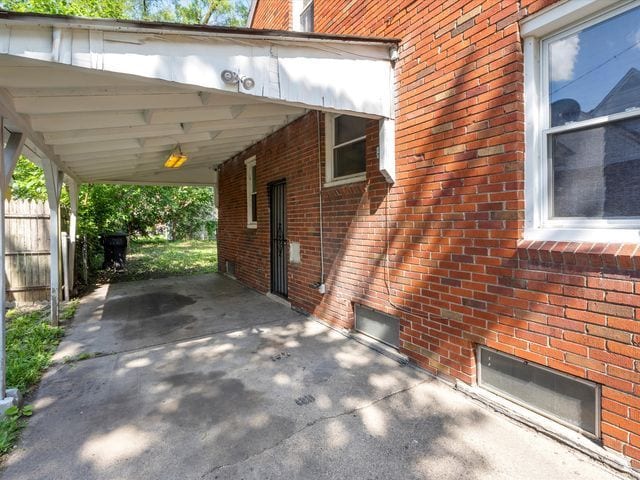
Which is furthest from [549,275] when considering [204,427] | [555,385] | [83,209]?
[83,209]

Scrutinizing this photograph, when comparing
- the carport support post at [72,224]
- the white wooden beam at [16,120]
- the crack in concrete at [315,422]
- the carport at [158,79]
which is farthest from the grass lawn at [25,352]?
the white wooden beam at [16,120]

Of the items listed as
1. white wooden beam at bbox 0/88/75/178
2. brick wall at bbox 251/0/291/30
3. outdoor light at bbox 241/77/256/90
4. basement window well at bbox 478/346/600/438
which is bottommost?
basement window well at bbox 478/346/600/438

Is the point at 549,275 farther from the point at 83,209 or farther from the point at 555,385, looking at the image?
the point at 83,209

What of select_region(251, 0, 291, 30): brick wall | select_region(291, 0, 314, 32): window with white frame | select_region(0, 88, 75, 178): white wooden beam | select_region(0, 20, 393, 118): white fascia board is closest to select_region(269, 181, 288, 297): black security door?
select_region(291, 0, 314, 32): window with white frame

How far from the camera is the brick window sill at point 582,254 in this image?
6.31 ft

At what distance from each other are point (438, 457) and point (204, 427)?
160 centimetres

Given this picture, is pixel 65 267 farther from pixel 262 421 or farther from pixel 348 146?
pixel 262 421

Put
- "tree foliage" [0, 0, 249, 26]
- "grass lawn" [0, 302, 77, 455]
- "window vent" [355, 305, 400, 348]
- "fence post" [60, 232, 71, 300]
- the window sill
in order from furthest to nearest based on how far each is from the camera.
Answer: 1. "tree foliage" [0, 0, 249, 26]
2. "fence post" [60, 232, 71, 300]
3. the window sill
4. "window vent" [355, 305, 400, 348]
5. "grass lawn" [0, 302, 77, 455]

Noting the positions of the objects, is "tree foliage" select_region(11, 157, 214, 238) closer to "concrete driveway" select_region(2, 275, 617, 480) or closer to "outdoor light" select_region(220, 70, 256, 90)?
"concrete driveway" select_region(2, 275, 617, 480)

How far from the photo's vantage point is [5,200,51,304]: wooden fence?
248 inches

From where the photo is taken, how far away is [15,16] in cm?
203

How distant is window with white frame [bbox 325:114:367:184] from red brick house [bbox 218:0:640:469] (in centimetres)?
6

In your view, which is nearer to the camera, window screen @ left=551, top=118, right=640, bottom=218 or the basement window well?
window screen @ left=551, top=118, right=640, bottom=218

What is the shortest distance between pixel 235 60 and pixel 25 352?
388 centimetres
